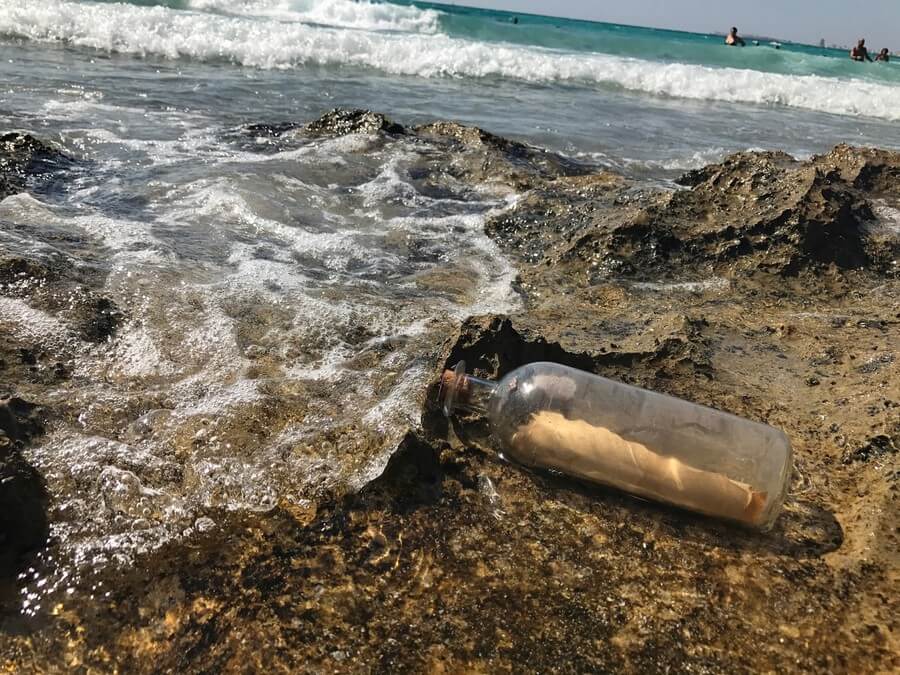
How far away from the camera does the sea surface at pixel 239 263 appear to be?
5.45 ft

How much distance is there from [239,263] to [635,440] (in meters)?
2.17

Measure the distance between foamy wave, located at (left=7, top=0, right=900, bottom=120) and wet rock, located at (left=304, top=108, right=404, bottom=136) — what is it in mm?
6807

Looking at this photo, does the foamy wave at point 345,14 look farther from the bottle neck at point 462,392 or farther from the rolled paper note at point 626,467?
the rolled paper note at point 626,467

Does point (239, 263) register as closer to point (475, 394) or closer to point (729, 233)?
→ point (475, 394)

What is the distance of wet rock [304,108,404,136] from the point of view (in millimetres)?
5730

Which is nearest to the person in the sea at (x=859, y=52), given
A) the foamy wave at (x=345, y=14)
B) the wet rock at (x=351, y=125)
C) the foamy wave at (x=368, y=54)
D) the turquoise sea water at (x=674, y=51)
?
the turquoise sea water at (x=674, y=51)

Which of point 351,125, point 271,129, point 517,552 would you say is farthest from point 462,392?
point 271,129

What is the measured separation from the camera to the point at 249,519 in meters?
1.54

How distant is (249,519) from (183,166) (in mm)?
3847

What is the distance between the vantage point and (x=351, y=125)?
5809 mm

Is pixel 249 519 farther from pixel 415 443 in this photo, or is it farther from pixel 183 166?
pixel 183 166

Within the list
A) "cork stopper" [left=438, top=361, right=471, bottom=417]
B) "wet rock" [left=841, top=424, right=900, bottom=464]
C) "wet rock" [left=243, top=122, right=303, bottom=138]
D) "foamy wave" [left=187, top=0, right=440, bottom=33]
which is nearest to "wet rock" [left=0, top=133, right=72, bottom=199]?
"wet rock" [left=243, top=122, right=303, bottom=138]

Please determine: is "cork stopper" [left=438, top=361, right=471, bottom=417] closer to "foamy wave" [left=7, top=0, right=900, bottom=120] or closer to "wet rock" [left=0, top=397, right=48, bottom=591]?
Result: "wet rock" [left=0, top=397, right=48, bottom=591]

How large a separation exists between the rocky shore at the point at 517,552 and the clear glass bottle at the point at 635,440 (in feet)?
0.19
